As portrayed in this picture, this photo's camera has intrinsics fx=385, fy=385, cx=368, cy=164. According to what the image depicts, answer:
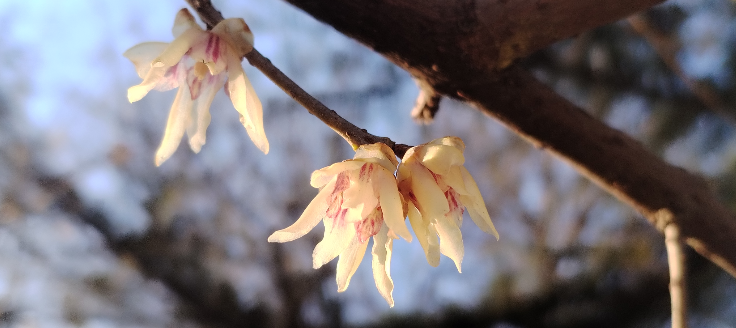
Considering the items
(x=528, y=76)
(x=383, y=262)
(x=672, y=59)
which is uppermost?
(x=672, y=59)

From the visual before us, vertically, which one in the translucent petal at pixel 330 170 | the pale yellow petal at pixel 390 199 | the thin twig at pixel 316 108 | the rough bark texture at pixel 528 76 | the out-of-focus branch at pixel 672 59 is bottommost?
the pale yellow petal at pixel 390 199

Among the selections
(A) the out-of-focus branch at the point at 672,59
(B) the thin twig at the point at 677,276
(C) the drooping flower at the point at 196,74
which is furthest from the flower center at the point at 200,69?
(A) the out-of-focus branch at the point at 672,59

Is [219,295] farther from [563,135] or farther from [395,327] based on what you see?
[563,135]

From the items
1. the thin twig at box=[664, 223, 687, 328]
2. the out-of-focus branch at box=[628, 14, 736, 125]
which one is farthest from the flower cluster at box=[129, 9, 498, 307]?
the out-of-focus branch at box=[628, 14, 736, 125]

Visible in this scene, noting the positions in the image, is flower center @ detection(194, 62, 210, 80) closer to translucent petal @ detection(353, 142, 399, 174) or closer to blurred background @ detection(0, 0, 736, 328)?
translucent petal @ detection(353, 142, 399, 174)

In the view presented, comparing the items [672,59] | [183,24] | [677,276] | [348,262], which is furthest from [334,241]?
[672,59]

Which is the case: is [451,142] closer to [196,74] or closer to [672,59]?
[196,74]

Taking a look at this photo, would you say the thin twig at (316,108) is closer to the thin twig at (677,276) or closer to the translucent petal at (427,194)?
the translucent petal at (427,194)
